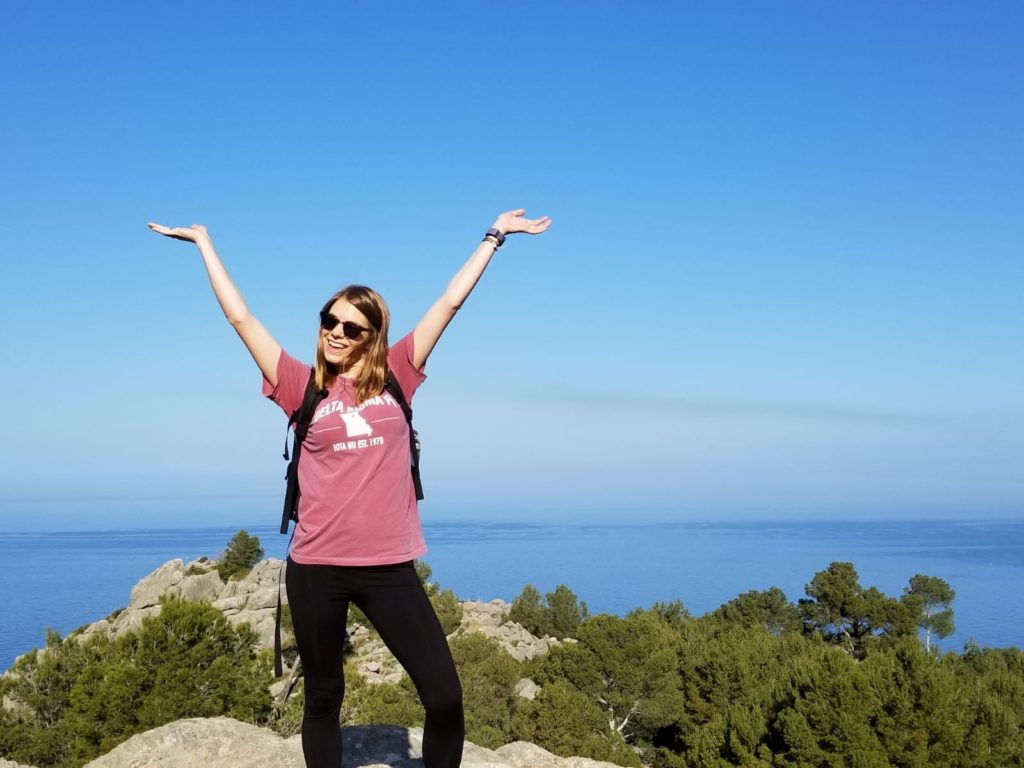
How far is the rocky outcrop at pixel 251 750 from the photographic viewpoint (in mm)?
5754

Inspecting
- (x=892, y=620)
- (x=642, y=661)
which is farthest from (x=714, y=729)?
(x=892, y=620)

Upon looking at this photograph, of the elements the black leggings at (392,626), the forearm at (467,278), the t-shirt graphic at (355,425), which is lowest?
the black leggings at (392,626)

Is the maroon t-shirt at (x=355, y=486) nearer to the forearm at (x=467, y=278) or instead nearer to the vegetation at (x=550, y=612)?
the forearm at (x=467, y=278)

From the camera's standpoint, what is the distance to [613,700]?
116ft

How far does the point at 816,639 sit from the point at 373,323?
50.8m

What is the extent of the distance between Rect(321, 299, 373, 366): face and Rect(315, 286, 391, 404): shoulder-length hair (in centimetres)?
1

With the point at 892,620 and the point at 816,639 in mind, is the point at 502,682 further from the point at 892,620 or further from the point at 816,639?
the point at 892,620

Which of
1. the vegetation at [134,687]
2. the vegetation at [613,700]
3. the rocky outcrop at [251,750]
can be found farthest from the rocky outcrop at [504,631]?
the rocky outcrop at [251,750]

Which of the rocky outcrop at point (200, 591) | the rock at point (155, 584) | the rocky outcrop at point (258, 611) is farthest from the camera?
the rock at point (155, 584)

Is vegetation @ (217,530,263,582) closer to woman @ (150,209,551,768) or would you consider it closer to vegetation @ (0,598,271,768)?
vegetation @ (0,598,271,768)

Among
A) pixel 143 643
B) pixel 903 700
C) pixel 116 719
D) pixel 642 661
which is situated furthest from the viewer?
pixel 642 661

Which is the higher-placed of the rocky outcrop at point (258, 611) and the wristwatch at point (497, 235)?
the wristwatch at point (497, 235)

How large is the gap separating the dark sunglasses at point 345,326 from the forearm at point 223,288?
37 centimetres

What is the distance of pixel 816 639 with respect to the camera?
48375 mm
